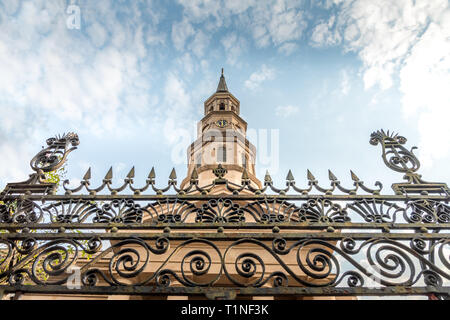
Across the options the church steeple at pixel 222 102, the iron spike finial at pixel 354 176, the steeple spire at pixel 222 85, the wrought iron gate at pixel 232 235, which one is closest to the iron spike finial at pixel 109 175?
the wrought iron gate at pixel 232 235

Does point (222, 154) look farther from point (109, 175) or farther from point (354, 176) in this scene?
point (354, 176)

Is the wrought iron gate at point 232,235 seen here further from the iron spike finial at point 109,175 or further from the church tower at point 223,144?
the church tower at point 223,144

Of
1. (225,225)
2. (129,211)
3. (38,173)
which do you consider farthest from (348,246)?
(38,173)

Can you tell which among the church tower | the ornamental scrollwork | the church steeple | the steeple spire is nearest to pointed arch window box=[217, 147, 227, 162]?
the church tower

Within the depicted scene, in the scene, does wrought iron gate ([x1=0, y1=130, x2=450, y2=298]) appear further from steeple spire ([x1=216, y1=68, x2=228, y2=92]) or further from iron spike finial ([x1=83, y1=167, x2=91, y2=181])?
steeple spire ([x1=216, y1=68, x2=228, y2=92])

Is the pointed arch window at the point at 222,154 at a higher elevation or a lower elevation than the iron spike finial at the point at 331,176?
higher

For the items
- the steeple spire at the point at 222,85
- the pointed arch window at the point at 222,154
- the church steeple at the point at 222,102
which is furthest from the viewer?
the steeple spire at the point at 222,85

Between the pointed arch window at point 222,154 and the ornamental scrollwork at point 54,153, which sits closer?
the ornamental scrollwork at point 54,153

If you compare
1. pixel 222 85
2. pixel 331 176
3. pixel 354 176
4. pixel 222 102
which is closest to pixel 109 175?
pixel 331 176

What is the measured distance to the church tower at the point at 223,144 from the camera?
813 inches

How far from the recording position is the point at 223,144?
73.9 ft
